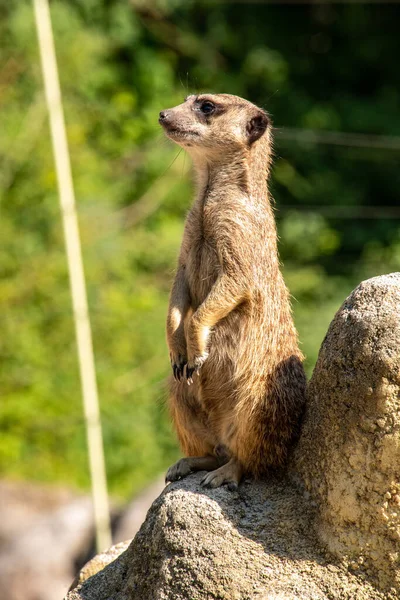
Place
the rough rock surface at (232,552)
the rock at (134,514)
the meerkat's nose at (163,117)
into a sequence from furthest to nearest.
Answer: the rock at (134,514) < the meerkat's nose at (163,117) < the rough rock surface at (232,552)

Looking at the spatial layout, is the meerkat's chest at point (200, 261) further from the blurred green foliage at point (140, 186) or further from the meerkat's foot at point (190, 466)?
the blurred green foliage at point (140, 186)

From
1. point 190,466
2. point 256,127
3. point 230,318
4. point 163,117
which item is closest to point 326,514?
point 190,466

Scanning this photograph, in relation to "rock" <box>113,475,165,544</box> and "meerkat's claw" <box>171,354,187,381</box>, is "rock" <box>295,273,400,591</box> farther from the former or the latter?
"rock" <box>113,475,165,544</box>

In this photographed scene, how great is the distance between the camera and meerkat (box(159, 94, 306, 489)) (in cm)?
414

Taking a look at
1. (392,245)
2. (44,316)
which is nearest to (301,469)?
(44,316)

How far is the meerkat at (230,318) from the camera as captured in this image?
414 centimetres

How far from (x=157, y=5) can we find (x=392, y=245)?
508cm

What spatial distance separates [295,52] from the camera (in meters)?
16.5

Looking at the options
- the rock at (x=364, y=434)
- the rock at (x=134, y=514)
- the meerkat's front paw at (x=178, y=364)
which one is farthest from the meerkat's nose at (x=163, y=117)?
the rock at (x=134, y=514)

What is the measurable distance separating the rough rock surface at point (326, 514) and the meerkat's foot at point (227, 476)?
87 mm

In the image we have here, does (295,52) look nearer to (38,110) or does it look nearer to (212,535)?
(38,110)

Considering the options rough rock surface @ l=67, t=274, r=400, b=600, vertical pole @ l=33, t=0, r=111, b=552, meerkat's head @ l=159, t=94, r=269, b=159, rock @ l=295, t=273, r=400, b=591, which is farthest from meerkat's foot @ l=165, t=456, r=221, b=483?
vertical pole @ l=33, t=0, r=111, b=552

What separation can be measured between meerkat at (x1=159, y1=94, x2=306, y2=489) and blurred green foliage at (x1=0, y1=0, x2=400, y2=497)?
5.81 meters

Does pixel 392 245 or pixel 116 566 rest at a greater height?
pixel 392 245
